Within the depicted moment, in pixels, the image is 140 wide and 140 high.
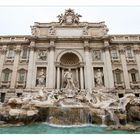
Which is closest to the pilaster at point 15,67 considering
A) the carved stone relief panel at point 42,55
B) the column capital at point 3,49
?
the column capital at point 3,49

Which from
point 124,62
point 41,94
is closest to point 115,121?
point 41,94

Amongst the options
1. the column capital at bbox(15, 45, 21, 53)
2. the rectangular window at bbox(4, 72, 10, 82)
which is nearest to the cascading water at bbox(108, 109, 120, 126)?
the rectangular window at bbox(4, 72, 10, 82)

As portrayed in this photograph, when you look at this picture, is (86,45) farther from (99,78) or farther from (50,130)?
(50,130)

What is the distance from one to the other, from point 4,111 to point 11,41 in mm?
13025

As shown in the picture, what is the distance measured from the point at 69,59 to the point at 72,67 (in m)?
1.29

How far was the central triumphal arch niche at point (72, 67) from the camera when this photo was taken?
24844mm

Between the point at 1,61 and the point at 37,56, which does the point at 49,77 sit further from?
the point at 1,61

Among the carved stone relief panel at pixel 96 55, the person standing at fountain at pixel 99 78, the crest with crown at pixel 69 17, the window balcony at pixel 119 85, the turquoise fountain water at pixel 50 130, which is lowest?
the turquoise fountain water at pixel 50 130

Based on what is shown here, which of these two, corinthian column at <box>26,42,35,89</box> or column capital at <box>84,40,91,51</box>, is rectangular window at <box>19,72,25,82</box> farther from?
column capital at <box>84,40,91,51</box>

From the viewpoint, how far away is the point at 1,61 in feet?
A: 84.5

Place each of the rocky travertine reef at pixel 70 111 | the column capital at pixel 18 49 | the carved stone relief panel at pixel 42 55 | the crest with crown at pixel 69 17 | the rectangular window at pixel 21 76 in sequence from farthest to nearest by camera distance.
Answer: the crest with crown at pixel 69 17
the column capital at pixel 18 49
the carved stone relief panel at pixel 42 55
the rectangular window at pixel 21 76
the rocky travertine reef at pixel 70 111

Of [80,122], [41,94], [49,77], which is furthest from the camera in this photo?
[49,77]

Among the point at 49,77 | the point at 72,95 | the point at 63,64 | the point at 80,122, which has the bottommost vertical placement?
the point at 80,122

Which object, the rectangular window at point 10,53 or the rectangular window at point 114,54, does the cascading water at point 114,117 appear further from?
the rectangular window at point 10,53
